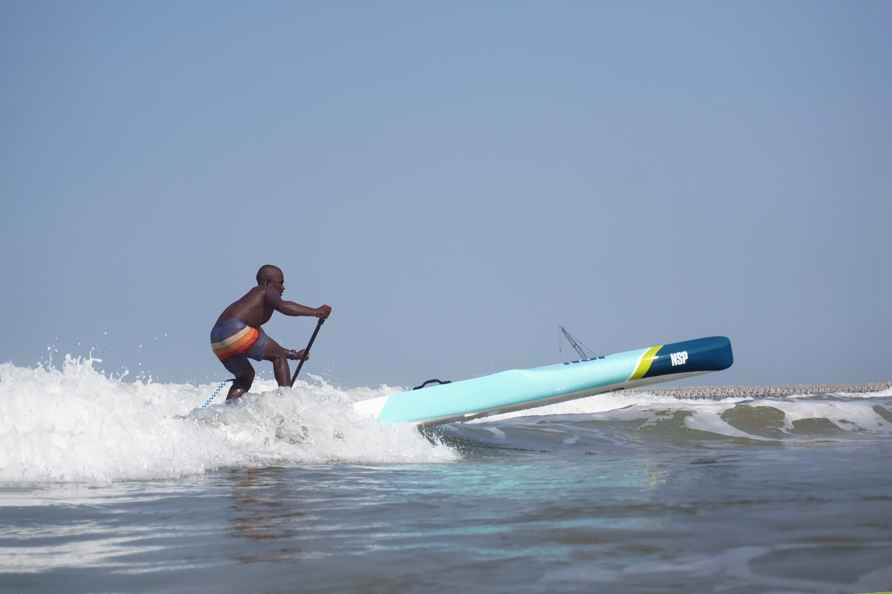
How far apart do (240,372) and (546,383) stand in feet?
9.70

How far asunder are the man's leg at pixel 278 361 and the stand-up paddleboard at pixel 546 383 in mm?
699

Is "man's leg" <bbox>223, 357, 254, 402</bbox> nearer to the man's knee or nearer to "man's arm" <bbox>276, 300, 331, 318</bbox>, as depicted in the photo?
the man's knee

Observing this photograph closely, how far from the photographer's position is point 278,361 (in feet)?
30.2

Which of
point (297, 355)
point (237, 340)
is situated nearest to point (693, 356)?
point (297, 355)

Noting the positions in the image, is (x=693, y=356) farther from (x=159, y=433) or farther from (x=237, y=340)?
(x=159, y=433)

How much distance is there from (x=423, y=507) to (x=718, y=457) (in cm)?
384

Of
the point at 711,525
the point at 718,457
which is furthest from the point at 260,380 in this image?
the point at 711,525

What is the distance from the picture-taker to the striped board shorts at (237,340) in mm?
9023

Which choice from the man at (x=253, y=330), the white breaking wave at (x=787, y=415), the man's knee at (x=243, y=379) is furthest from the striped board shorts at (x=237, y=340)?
the white breaking wave at (x=787, y=415)

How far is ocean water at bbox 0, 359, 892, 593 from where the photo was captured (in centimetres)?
267

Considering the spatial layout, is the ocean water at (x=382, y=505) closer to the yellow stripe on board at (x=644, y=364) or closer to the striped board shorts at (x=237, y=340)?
the striped board shorts at (x=237, y=340)

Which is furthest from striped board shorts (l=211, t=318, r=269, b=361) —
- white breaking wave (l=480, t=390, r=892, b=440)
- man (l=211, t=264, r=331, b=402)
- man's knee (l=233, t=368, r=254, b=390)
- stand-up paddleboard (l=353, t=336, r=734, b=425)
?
white breaking wave (l=480, t=390, r=892, b=440)

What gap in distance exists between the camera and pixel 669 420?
1230cm

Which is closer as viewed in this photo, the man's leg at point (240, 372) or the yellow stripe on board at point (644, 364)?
the man's leg at point (240, 372)
